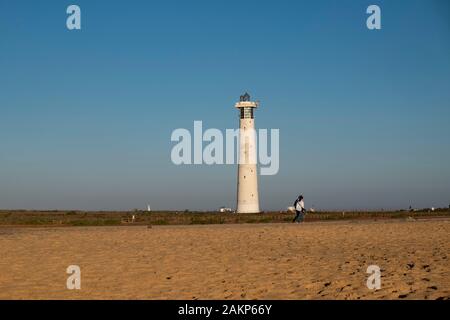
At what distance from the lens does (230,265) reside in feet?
48.8

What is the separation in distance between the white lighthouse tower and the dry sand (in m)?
28.0

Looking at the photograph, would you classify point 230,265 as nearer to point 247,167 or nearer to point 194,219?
point 194,219

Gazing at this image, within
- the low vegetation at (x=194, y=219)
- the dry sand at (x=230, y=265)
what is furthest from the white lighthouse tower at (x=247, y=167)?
the dry sand at (x=230, y=265)

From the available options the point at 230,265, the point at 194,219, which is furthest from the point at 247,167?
the point at 230,265

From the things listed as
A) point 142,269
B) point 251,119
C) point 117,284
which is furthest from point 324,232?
point 251,119

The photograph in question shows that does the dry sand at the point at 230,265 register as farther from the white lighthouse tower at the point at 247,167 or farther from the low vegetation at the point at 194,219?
the white lighthouse tower at the point at 247,167

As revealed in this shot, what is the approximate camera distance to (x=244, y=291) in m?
11.3

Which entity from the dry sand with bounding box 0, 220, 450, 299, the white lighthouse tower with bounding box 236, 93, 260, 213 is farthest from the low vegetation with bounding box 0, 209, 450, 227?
the dry sand with bounding box 0, 220, 450, 299

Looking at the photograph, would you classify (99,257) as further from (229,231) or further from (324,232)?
(324,232)

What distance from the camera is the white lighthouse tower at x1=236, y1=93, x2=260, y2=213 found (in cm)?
5266

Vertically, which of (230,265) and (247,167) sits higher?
(247,167)

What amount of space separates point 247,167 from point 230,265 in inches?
1488

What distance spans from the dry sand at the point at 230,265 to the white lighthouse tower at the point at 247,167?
28.0 m

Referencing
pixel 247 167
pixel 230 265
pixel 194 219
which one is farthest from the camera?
pixel 247 167
